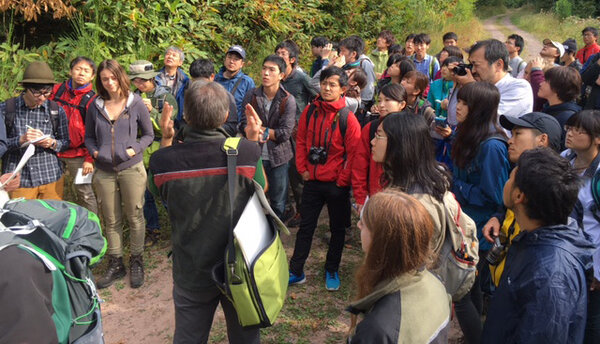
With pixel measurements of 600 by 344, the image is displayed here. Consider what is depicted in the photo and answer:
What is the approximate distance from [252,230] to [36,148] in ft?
9.01

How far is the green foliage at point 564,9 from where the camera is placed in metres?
28.0

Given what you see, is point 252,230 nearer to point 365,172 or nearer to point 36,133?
point 365,172

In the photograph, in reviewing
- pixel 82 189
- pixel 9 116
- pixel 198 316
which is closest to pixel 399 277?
pixel 198 316

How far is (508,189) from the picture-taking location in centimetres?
223

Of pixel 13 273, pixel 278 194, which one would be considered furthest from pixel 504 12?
pixel 13 273

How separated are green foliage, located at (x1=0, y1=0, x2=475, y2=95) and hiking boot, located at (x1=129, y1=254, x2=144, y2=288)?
3.01 metres

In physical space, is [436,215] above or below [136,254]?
above

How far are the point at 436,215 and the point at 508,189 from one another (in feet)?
1.29

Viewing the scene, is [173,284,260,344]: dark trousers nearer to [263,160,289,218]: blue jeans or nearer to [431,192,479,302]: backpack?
[431,192,479,302]: backpack

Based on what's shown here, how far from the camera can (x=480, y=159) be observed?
9.96 ft

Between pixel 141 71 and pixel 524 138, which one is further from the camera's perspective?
pixel 141 71

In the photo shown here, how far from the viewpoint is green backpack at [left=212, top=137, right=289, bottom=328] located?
90.7 inches

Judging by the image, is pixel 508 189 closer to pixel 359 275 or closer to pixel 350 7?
pixel 359 275

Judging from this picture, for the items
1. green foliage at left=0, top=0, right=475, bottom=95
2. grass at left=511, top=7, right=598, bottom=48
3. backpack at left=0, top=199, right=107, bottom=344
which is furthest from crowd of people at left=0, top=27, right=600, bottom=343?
grass at left=511, top=7, right=598, bottom=48
